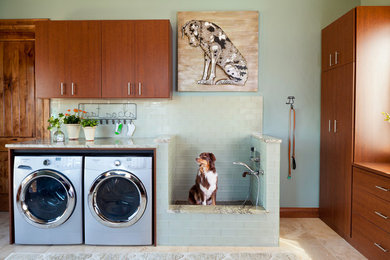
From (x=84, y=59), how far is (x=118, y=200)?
157cm

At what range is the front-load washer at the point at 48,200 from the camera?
257cm

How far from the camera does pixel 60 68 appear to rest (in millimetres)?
3062

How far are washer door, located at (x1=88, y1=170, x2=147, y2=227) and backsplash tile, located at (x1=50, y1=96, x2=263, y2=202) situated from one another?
2.87 ft

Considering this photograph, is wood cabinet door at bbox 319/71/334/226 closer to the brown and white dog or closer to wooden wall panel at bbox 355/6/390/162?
wooden wall panel at bbox 355/6/390/162

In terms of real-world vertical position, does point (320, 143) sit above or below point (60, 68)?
below

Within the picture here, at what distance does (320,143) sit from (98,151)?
2.53 m

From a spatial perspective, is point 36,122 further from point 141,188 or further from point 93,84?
point 141,188

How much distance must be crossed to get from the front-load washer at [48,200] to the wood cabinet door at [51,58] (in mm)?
856

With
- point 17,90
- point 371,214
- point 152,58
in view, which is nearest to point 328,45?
point 371,214

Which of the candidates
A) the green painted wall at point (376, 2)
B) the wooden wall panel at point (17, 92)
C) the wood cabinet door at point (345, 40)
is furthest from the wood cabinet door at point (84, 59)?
the green painted wall at point (376, 2)

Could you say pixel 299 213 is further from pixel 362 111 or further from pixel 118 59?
pixel 118 59

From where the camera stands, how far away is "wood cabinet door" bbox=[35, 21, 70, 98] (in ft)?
9.98

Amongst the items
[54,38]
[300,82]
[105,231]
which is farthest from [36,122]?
[300,82]

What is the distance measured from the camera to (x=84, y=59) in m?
3.05
